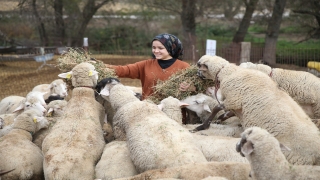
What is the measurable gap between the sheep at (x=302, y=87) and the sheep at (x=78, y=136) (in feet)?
8.64

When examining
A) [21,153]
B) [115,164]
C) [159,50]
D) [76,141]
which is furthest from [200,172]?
[159,50]

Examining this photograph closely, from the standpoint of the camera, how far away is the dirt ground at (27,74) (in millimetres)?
13539

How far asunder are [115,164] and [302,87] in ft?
10.4

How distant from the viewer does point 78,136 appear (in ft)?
16.8

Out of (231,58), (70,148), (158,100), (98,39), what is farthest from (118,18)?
(70,148)

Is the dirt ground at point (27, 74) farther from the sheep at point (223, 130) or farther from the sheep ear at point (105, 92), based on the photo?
the sheep at point (223, 130)

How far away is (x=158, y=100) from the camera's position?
261 inches

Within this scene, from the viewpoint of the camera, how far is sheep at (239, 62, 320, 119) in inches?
247

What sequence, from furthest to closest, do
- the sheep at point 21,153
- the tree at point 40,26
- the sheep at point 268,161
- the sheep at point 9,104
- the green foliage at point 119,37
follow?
the green foliage at point 119,37 < the tree at point 40,26 < the sheep at point 9,104 < the sheep at point 21,153 < the sheep at point 268,161

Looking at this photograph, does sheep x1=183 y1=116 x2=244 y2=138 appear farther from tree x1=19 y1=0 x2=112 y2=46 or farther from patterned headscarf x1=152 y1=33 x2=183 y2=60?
tree x1=19 y1=0 x2=112 y2=46

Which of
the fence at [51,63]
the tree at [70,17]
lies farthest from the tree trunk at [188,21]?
the tree at [70,17]

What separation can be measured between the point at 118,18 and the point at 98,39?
190cm

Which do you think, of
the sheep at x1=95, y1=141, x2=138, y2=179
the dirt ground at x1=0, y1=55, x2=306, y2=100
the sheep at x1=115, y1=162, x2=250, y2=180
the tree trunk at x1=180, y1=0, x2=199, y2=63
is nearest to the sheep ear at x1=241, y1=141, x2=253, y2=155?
the sheep at x1=115, y1=162, x2=250, y2=180

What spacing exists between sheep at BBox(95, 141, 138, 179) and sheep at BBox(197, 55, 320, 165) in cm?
142
